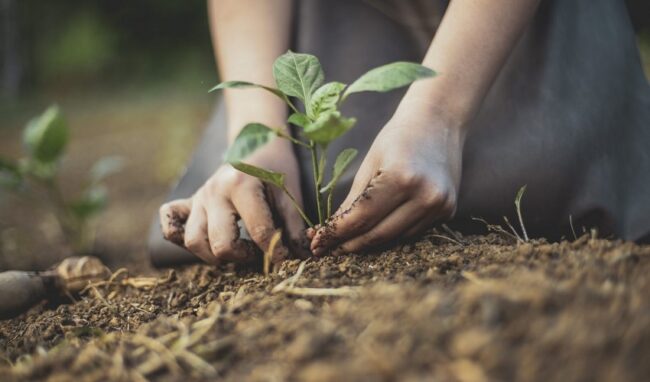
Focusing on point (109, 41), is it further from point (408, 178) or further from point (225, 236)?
point (408, 178)

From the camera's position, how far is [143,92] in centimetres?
919

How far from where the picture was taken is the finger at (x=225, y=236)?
1.24 meters

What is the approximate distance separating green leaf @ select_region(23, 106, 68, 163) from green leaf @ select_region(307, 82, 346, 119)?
5.02 ft

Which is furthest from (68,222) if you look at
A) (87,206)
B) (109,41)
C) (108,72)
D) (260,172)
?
(109,41)

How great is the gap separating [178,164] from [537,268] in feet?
11.3

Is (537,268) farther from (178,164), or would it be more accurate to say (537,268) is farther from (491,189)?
(178,164)

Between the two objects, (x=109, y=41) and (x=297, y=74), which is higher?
(x=109, y=41)

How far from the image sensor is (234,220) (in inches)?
49.8

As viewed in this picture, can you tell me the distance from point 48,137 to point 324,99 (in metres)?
1.60

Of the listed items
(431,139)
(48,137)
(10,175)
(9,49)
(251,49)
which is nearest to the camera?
(431,139)

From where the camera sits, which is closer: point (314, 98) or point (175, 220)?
point (314, 98)

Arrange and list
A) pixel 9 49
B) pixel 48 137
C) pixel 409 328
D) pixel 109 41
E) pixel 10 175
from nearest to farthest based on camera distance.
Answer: pixel 409 328
pixel 48 137
pixel 10 175
pixel 9 49
pixel 109 41

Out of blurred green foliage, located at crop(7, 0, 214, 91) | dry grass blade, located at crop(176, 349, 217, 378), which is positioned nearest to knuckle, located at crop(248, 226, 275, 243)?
dry grass blade, located at crop(176, 349, 217, 378)

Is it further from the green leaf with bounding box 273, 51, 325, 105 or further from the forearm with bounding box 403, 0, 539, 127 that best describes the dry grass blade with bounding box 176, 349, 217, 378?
the forearm with bounding box 403, 0, 539, 127
